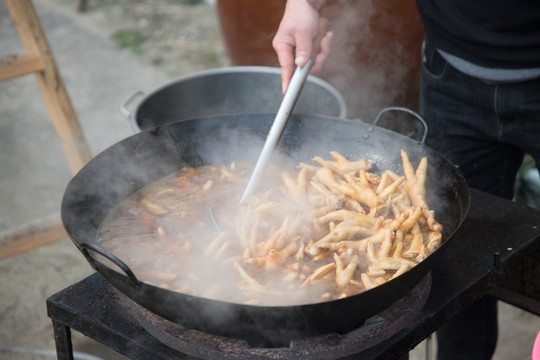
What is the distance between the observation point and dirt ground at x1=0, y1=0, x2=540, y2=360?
3.59 m

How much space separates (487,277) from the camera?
1994 mm

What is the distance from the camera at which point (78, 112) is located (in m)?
6.32

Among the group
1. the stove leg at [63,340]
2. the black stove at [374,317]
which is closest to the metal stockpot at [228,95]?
the black stove at [374,317]

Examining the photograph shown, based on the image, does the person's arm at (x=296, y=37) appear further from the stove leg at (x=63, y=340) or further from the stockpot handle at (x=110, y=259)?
the stove leg at (x=63, y=340)

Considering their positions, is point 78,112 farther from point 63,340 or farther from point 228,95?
point 63,340

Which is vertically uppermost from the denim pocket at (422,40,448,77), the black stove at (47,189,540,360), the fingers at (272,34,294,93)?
the fingers at (272,34,294,93)

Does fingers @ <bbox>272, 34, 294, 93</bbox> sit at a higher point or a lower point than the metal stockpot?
higher

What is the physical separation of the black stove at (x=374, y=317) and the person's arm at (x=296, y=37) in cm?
88

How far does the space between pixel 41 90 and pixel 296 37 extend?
5.33 ft

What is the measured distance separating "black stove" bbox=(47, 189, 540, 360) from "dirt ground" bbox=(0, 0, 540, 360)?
1.36 meters

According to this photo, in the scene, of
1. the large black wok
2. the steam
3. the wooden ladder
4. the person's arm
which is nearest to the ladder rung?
the wooden ladder

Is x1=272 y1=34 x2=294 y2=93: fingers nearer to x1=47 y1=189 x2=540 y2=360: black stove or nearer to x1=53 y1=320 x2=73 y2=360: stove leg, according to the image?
x1=47 y1=189 x2=540 y2=360: black stove

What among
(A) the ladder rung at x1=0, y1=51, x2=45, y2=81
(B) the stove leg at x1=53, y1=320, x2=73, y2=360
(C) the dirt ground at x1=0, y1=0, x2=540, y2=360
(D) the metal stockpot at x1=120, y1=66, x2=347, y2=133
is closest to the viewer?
(B) the stove leg at x1=53, y1=320, x2=73, y2=360

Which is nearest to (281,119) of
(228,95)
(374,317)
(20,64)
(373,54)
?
(374,317)
